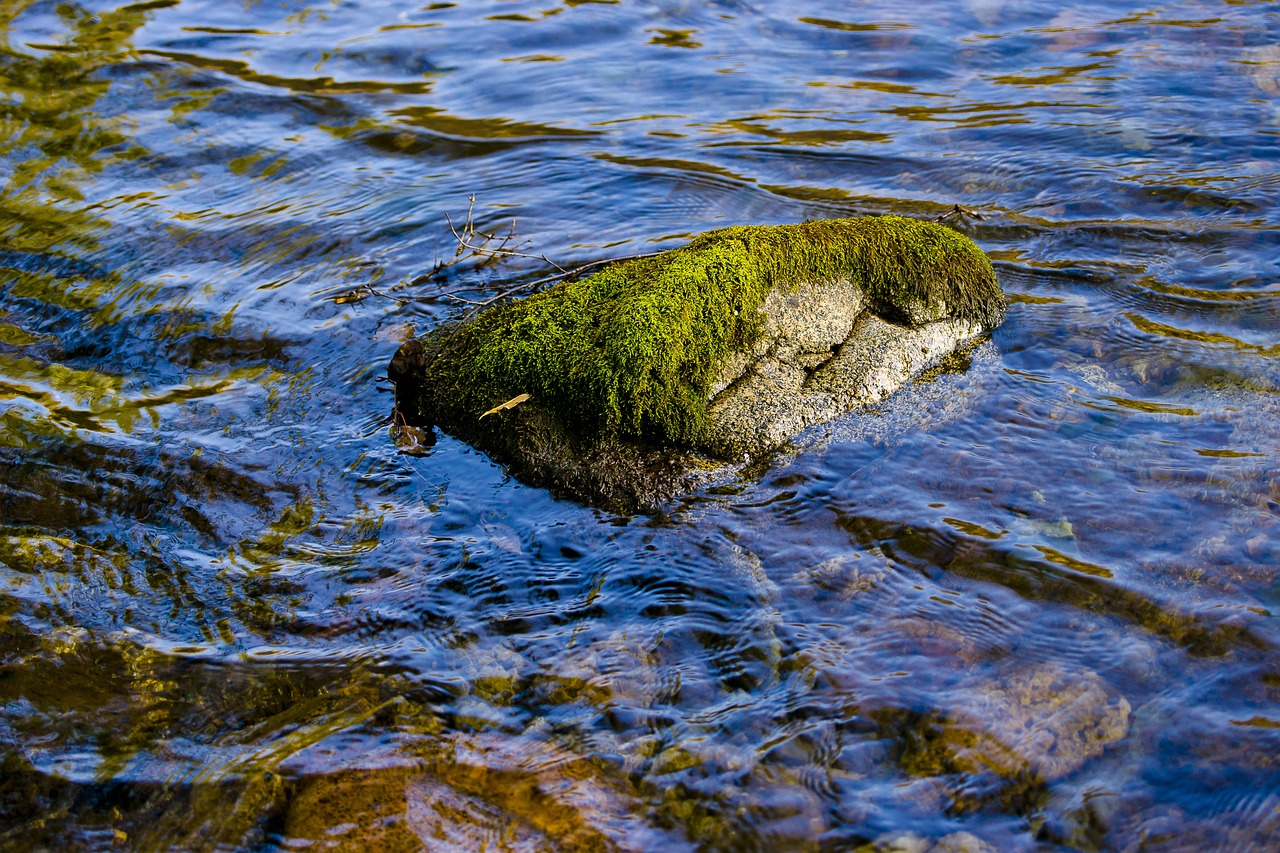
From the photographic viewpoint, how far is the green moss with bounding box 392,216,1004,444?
15.1 ft

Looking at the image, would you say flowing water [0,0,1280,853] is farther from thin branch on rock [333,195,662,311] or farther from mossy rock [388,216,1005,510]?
mossy rock [388,216,1005,510]

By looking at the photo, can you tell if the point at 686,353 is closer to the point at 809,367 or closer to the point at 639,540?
the point at 809,367

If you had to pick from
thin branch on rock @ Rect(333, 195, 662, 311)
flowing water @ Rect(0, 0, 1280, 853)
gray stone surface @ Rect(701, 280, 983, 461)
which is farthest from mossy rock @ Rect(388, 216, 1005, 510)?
thin branch on rock @ Rect(333, 195, 662, 311)

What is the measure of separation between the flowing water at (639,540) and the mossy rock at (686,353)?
205mm

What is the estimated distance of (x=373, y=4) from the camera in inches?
499

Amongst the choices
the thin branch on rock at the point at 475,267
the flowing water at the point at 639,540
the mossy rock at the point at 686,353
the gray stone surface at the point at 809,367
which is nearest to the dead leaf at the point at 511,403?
the mossy rock at the point at 686,353

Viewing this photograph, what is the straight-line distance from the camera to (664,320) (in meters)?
4.64

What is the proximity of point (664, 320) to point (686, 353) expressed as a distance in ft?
0.62

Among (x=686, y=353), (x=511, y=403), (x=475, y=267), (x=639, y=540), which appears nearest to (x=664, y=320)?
(x=686, y=353)

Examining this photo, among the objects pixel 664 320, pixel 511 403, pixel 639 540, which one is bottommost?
pixel 639 540

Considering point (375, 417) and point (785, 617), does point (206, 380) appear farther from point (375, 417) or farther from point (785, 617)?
point (785, 617)

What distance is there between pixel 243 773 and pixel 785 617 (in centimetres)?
216

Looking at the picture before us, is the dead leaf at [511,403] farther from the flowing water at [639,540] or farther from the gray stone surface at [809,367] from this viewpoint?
the gray stone surface at [809,367]

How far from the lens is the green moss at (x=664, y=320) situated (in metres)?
4.59
